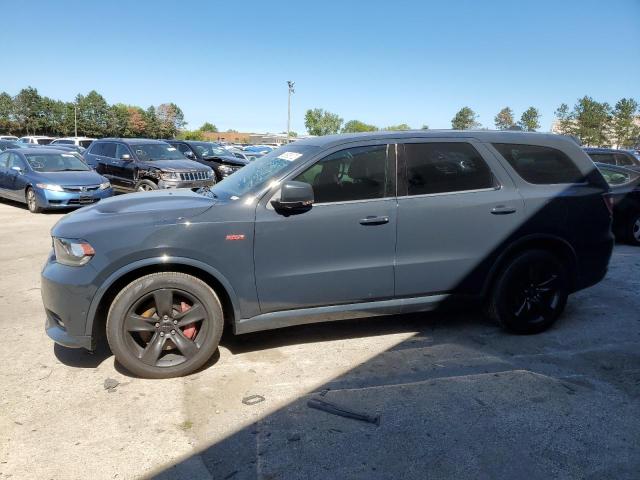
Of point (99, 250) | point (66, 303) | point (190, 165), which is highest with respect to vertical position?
point (190, 165)

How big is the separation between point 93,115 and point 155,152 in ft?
287

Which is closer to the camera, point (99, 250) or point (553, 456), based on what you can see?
point (553, 456)

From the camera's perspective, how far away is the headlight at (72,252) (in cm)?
339

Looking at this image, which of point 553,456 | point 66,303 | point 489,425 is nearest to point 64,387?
point 66,303

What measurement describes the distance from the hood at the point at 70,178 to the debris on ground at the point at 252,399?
9.75 metres

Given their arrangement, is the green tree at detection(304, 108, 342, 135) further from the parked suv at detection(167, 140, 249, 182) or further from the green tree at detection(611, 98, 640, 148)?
the parked suv at detection(167, 140, 249, 182)

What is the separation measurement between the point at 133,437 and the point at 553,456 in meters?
2.34

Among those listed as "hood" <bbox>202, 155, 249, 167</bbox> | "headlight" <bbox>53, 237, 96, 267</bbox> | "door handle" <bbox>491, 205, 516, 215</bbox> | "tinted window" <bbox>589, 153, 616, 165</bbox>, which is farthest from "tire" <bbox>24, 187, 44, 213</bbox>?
"tinted window" <bbox>589, 153, 616, 165</bbox>

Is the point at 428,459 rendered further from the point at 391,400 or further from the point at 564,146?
the point at 564,146

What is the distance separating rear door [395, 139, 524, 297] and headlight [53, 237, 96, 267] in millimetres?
2276

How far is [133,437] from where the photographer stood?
2836 mm

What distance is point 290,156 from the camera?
160 inches

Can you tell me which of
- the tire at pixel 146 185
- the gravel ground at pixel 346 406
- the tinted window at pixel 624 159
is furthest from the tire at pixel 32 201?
the tinted window at pixel 624 159

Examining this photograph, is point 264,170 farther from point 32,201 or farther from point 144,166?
point 32,201
